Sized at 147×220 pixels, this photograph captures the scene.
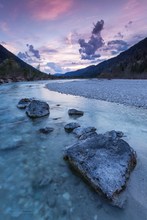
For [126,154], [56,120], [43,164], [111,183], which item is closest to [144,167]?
[126,154]

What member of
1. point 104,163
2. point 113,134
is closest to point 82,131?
point 113,134

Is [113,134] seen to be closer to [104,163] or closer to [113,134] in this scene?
[113,134]

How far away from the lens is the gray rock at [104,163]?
18.0 feet

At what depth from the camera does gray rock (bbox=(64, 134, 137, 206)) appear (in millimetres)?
5473

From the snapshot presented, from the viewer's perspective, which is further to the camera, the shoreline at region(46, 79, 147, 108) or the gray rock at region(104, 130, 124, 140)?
the shoreline at region(46, 79, 147, 108)

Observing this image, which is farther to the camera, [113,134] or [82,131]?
[82,131]

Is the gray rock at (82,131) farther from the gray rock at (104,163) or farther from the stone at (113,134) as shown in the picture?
the gray rock at (104,163)

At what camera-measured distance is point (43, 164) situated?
764 centimetres

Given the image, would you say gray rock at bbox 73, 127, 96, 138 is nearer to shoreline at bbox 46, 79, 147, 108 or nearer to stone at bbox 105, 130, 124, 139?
stone at bbox 105, 130, 124, 139

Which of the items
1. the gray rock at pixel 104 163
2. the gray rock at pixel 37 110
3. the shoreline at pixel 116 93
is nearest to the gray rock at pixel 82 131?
the gray rock at pixel 104 163

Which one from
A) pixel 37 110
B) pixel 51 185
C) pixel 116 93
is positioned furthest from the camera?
pixel 116 93

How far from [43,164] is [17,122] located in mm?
7730

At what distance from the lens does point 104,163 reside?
244 inches

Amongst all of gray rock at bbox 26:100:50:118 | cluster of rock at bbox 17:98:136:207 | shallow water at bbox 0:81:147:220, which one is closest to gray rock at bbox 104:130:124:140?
cluster of rock at bbox 17:98:136:207
